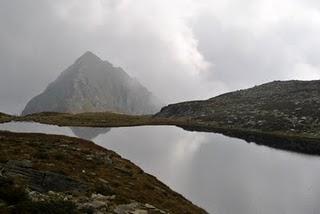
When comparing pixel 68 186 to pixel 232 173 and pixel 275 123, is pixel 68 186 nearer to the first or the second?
pixel 232 173

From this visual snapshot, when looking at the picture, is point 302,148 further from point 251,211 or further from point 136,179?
point 136,179

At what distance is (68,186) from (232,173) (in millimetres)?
41095

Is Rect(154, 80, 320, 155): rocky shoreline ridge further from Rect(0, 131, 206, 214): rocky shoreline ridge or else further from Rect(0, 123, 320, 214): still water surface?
Rect(0, 131, 206, 214): rocky shoreline ridge

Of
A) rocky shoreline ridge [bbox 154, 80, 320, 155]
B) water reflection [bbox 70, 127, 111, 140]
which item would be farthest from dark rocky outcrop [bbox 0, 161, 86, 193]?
rocky shoreline ridge [bbox 154, 80, 320, 155]

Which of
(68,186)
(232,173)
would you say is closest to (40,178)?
(68,186)

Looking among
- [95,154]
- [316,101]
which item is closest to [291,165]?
[95,154]

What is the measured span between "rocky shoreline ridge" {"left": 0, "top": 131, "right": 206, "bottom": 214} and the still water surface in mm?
10962

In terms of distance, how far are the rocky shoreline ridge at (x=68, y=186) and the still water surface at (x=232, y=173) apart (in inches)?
432

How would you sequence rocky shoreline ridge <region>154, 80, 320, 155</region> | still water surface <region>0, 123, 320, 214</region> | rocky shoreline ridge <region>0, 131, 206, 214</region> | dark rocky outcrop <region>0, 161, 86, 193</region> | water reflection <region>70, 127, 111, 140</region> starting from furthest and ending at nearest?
rocky shoreline ridge <region>154, 80, 320, 155</region>
water reflection <region>70, 127, 111, 140</region>
still water surface <region>0, 123, 320, 214</region>
dark rocky outcrop <region>0, 161, 86, 193</region>
rocky shoreline ridge <region>0, 131, 206, 214</region>

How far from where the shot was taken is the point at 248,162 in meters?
78.5

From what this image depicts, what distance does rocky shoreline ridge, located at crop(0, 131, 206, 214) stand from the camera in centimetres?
2239

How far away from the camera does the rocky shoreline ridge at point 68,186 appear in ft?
73.5

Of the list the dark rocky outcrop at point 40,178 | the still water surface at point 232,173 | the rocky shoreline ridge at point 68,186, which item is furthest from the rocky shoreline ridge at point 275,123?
the dark rocky outcrop at point 40,178

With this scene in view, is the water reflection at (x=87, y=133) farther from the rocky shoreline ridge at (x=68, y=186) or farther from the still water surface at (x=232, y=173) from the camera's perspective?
the rocky shoreline ridge at (x=68, y=186)
